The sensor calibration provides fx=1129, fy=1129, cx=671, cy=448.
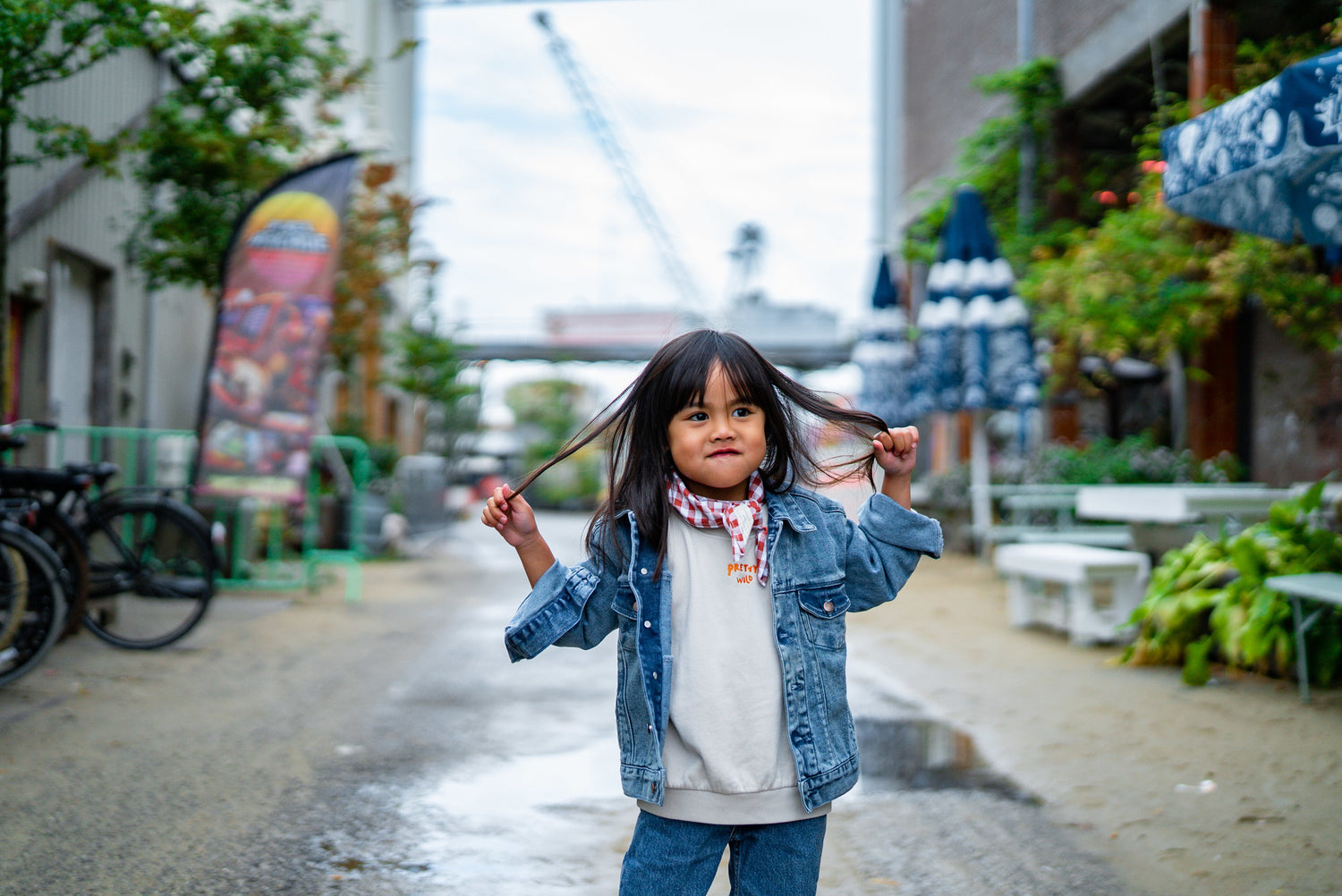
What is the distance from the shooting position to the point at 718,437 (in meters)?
1.94

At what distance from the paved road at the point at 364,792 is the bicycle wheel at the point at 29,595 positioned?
0.67 ft

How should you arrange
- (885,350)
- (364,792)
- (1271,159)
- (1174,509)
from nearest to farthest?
(364,792) < (1271,159) < (1174,509) < (885,350)

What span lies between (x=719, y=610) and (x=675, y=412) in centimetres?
36

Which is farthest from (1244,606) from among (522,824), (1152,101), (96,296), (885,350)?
(96,296)

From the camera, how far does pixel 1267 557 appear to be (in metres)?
5.29

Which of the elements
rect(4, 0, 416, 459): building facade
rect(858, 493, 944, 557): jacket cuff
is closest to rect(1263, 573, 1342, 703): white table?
rect(858, 493, 944, 557): jacket cuff

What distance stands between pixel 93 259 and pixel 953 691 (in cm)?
746

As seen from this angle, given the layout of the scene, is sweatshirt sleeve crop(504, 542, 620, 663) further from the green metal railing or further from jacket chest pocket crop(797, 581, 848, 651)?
the green metal railing

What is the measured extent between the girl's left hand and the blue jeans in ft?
2.04

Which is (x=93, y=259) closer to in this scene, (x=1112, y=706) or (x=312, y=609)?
(x=312, y=609)

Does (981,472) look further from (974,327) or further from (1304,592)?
(1304,592)

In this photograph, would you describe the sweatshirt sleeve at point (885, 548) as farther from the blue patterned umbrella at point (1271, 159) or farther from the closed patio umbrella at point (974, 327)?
the closed patio umbrella at point (974, 327)

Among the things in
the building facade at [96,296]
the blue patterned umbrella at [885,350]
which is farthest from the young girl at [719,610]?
the blue patterned umbrella at [885,350]

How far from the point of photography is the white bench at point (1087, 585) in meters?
6.28
